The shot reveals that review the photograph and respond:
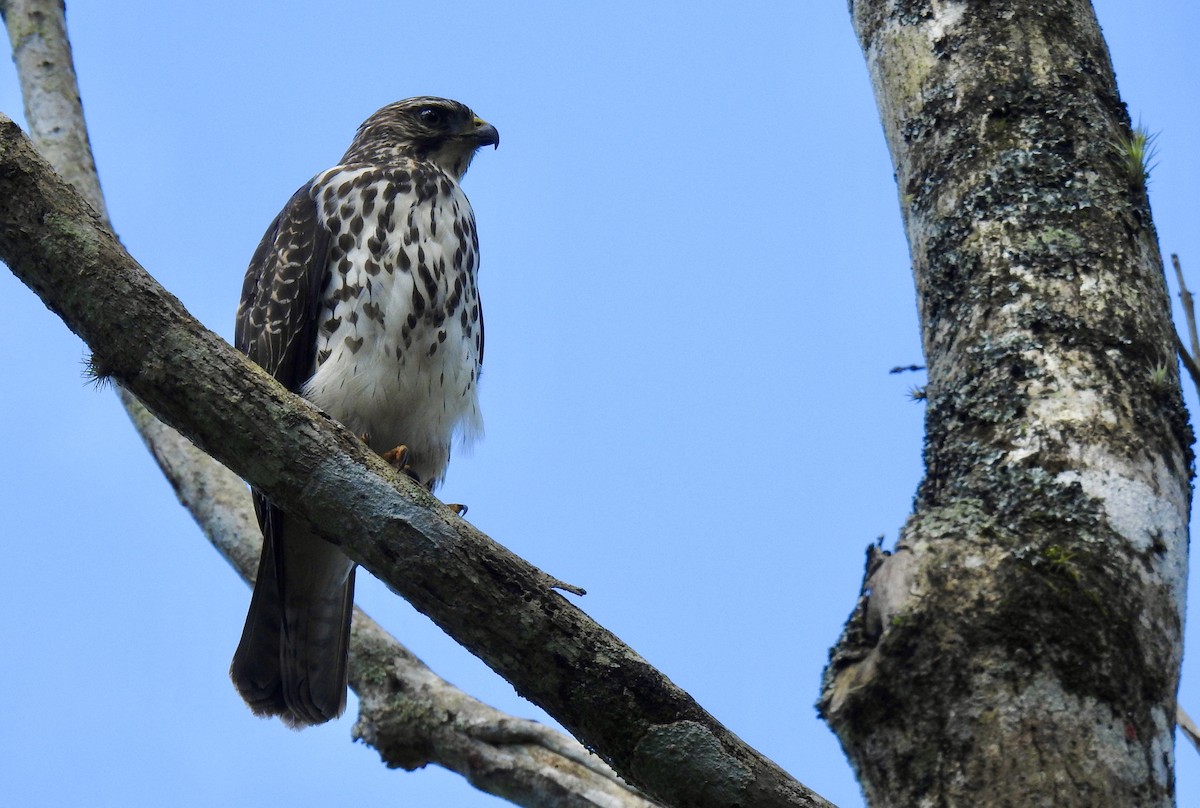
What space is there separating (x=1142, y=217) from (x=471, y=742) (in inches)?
107

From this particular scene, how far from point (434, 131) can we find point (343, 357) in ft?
5.82

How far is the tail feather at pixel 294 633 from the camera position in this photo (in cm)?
491

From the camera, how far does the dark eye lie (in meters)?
6.29

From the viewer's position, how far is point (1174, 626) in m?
2.66

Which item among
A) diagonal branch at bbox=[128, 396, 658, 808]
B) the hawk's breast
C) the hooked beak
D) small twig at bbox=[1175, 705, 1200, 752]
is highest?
the hooked beak

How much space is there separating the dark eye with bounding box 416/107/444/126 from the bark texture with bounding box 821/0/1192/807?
9.97 feet

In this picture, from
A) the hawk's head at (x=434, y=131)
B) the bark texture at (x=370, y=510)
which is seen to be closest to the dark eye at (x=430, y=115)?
the hawk's head at (x=434, y=131)

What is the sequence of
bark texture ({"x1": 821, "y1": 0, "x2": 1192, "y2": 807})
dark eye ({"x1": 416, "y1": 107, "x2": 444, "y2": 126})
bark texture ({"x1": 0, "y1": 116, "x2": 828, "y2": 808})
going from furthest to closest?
dark eye ({"x1": 416, "y1": 107, "x2": 444, "y2": 126}) → bark texture ({"x1": 0, "y1": 116, "x2": 828, "y2": 808}) → bark texture ({"x1": 821, "y1": 0, "x2": 1192, "y2": 807})

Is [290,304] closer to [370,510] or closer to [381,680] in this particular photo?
[381,680]

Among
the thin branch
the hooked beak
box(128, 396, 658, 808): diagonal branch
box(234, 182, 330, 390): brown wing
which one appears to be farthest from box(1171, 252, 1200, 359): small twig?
the hooked beak

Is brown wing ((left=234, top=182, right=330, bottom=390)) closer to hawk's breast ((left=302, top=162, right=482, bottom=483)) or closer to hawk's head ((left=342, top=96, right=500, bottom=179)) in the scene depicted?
hawk's breast ((left=302, top=162, right=482, bottom=483))

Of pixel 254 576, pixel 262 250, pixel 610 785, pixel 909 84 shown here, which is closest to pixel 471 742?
pixel 610 785

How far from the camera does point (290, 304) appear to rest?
4988mm

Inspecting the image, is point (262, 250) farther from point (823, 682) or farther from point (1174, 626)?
point (1174, 626)
